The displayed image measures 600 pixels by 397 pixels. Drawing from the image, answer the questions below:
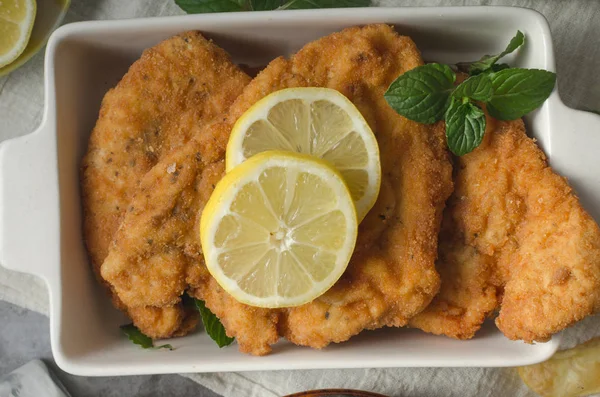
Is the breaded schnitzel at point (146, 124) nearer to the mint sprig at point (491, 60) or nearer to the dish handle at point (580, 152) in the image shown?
the mint sprig at point (491, 60)

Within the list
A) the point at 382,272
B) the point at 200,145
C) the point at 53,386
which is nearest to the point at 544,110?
the point at 382,272

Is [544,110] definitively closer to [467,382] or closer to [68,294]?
[467,382]

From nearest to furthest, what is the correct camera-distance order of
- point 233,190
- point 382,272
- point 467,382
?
point 233,190 → point 382,272 → point 467,382

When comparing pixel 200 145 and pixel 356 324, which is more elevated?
pixel 200 145

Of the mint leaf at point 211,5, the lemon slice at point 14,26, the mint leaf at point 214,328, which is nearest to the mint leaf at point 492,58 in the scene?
the mint leaf at point 211,5

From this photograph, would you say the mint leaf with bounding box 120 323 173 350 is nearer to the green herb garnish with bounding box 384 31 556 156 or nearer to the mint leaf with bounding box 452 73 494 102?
the green herb garnish with bounding box 384 31 556 156

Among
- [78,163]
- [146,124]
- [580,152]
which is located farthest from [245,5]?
[580,152]

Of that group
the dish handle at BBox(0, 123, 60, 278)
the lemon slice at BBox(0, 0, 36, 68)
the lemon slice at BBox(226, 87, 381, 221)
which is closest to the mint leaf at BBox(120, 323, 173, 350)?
the dish handle at BBox(0, 123, 60, 278)

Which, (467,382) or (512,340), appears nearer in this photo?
(512,340)
